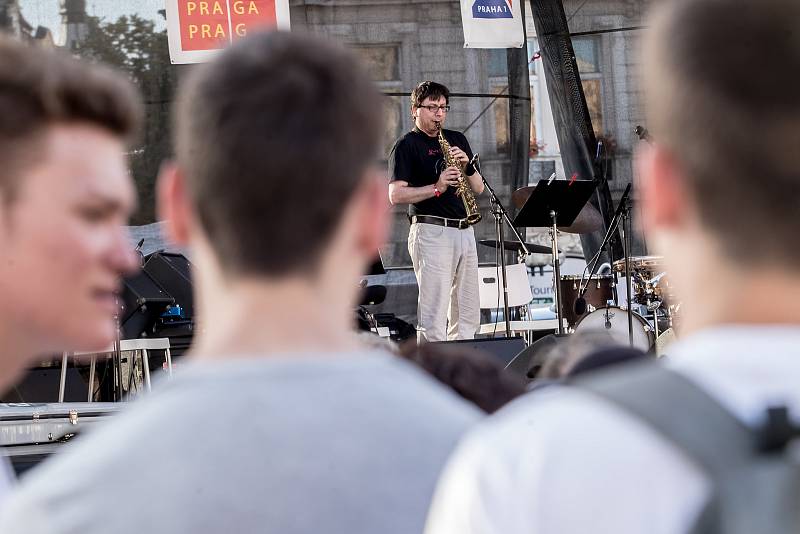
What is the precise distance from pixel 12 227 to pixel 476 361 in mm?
1017

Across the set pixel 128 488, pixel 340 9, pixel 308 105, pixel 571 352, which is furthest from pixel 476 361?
pixel 340 9

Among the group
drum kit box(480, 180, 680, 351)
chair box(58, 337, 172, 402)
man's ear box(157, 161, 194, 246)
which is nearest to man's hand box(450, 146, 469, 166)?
drum kit box(480, 180, 680, 351)

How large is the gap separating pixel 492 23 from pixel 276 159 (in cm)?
909

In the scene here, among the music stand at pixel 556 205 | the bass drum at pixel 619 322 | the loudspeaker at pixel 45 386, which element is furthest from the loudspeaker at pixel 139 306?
the bass drum at pixel 619 322

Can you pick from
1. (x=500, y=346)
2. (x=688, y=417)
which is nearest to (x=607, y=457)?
(x=688, y=417)

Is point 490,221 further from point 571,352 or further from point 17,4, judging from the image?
point 571,352

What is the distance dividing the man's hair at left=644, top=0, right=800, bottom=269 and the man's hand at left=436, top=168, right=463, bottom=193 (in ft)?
21.8

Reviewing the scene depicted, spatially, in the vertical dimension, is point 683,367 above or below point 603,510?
above

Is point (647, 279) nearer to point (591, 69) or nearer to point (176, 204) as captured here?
point (591, 69)

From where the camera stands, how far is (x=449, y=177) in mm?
7672

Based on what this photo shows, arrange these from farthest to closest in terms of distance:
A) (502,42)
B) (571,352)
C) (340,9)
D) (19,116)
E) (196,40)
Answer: (340,9)
(502,42)
(196,40)
(571,352)
(19,116)

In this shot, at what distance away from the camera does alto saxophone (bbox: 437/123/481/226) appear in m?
7.95

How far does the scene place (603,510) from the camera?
2.98ft

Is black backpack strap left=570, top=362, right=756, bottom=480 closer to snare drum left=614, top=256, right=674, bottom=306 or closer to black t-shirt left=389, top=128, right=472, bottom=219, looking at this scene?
black t-shirt left=389, top=128, right=472, bottom=219
